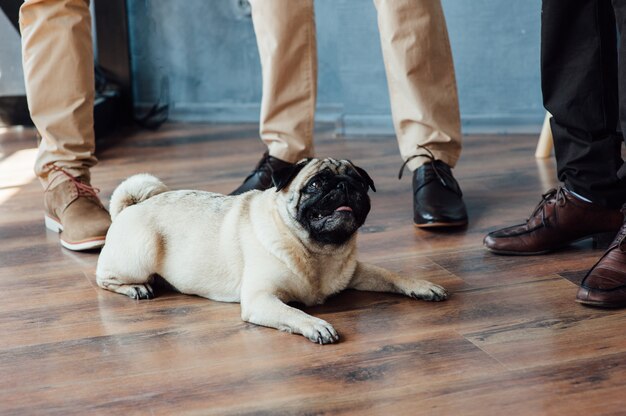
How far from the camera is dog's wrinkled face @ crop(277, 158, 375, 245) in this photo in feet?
4.89

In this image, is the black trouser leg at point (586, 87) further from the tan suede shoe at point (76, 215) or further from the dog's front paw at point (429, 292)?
the tan suede shoe at point (76, 215)

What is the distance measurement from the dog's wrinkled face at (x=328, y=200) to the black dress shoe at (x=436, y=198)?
1.79 feet

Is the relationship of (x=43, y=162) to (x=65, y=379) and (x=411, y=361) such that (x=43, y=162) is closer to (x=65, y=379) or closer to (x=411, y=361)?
(x=65, y=379)

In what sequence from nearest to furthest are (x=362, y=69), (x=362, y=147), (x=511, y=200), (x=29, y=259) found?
(x=29, y=259) → (x=511, y=200) → (x=362, y=147) → (x=362, y=69)

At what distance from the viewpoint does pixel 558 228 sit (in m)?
1.82

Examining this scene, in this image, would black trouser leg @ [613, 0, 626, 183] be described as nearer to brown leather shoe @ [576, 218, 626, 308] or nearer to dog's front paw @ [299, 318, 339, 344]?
brown leather shoe @ [576, 218, 626, 308]

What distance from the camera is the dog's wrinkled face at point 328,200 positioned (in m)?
1.49

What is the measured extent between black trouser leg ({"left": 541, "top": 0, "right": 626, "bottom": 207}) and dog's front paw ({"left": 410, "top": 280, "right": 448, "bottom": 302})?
44cm

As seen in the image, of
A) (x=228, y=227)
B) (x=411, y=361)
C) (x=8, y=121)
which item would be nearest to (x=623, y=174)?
(x=411, y=361)

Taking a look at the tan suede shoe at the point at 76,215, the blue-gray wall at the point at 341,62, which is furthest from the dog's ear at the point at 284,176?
the blue-gray wall at the point at 341,62

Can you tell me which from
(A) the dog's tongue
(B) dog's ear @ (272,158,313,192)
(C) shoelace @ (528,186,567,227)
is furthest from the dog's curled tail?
(C) shoelace @ (528,186,567,227)

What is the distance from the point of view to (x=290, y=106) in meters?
2.29

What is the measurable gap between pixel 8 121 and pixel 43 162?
1.75 meters

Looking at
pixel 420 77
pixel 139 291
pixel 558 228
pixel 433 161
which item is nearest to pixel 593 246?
pixel 558 228
